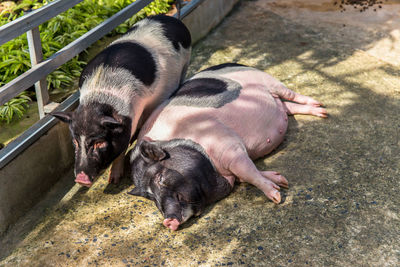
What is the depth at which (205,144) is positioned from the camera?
3844 millimetres

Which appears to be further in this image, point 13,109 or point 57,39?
point 57,39

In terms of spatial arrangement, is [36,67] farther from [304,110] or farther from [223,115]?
[304,110]

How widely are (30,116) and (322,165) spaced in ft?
8.96

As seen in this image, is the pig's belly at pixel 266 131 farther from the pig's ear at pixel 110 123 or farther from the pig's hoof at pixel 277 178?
the pig's ear at pixel 110 123

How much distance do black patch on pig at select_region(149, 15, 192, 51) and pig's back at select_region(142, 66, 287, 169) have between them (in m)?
0.40

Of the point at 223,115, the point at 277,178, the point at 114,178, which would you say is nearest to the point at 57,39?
the point at 114,178

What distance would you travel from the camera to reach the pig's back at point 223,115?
3.90 meters

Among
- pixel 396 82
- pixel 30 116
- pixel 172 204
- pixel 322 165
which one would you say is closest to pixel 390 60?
pixel 396 82

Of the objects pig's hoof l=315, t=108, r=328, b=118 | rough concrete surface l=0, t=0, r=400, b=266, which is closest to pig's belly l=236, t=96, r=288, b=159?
rough concrete surface l=0, t=0, r=400, b=266

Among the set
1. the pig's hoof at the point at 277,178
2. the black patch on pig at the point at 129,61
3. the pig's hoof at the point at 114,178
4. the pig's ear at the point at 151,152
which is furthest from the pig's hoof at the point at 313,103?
the pig's hoof at the point at 114,178

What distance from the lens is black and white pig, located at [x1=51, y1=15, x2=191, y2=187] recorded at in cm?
370

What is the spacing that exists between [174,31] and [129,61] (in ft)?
2.69

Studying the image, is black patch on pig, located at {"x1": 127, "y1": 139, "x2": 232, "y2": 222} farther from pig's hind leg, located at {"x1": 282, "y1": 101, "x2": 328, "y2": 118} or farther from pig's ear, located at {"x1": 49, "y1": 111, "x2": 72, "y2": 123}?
pig's hind leg, located at {"x1": 282, "y1": 101, "x2": 328, "y2": 118}

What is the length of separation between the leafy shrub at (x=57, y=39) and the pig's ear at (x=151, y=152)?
5.29 ft
